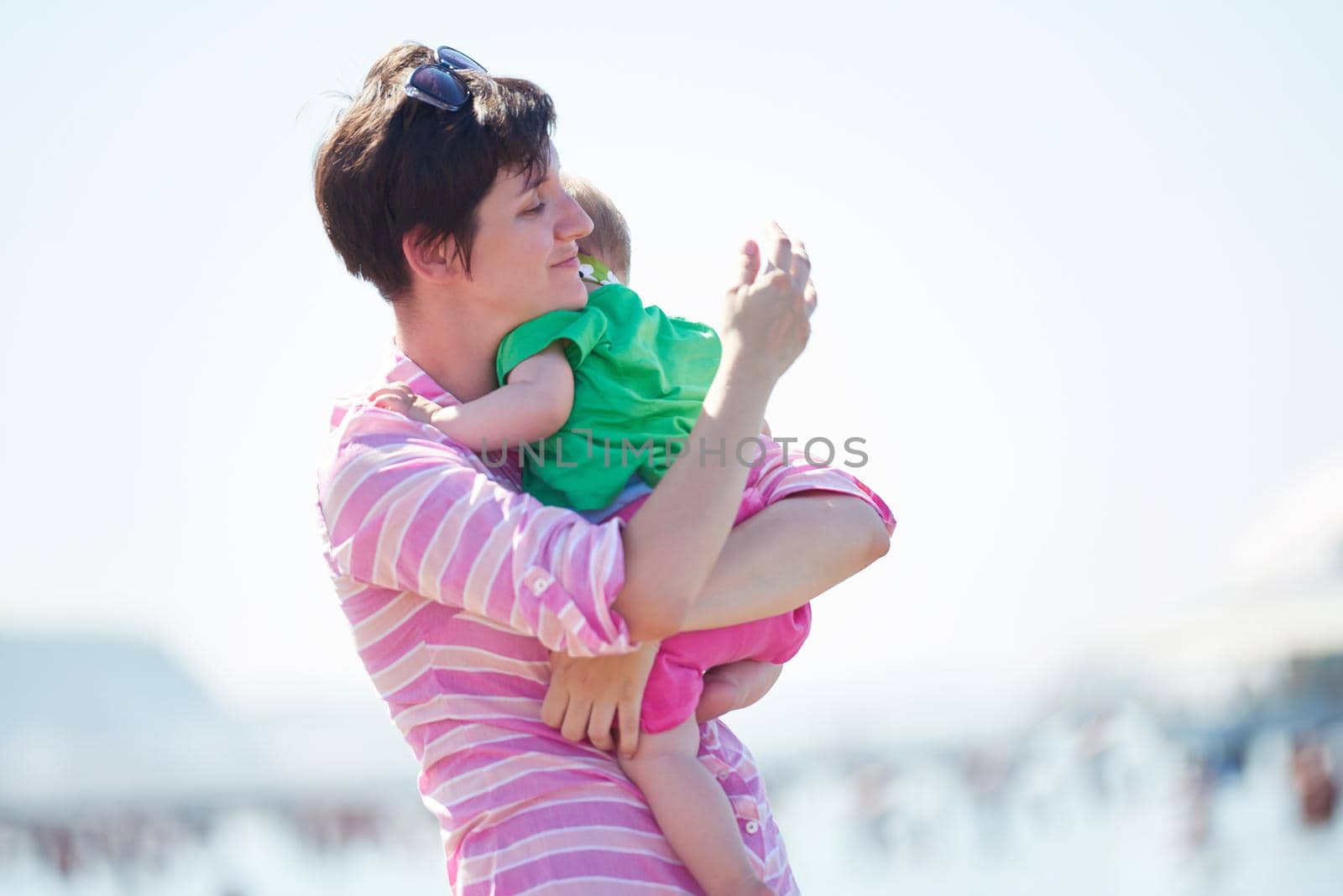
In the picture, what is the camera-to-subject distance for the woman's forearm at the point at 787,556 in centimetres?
185

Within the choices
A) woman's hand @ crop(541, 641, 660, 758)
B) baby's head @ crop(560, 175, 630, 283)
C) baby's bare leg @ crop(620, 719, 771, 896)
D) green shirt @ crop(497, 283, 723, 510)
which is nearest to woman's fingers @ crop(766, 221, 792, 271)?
green shirt @ crop(497, 283, 723, 510)

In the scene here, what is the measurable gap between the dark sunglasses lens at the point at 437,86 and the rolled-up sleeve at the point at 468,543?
1.48 ft

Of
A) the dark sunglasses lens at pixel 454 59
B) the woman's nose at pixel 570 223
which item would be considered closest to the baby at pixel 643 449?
the woman's nose at pixel 570 223

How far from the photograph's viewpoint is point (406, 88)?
1982mm

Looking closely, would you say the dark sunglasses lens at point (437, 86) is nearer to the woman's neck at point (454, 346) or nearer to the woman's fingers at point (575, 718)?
the woman's neck at point (454, 346)

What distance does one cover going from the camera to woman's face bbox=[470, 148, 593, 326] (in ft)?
6.59

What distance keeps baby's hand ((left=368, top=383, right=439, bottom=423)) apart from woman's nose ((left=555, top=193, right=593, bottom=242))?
0.98ft

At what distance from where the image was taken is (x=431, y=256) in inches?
80.0

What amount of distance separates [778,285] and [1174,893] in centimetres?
1178

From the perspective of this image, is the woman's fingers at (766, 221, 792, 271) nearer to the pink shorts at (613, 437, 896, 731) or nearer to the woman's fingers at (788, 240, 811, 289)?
the woman's fingers at (788, 240, 811, 289)

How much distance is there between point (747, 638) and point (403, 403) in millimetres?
556

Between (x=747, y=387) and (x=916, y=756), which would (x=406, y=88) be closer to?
(x=747, y=387)

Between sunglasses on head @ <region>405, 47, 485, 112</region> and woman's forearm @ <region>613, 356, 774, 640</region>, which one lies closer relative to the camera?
woman's forearm @ <region>613, 356, 774, 640</region>

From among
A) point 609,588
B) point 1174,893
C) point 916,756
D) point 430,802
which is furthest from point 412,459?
point 916,756
